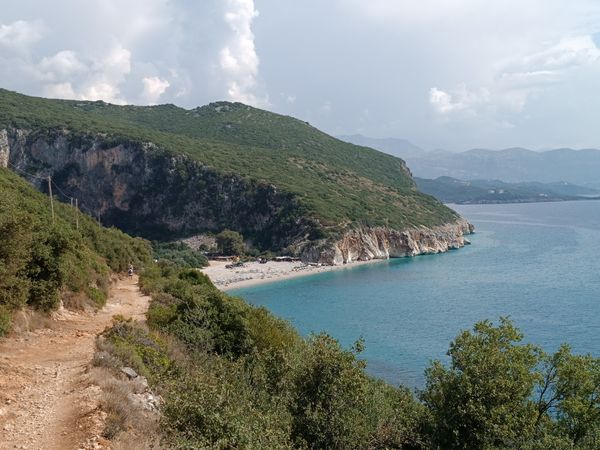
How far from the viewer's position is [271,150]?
14662cm

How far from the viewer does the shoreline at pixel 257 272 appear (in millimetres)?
80375

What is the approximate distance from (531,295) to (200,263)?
183 ft

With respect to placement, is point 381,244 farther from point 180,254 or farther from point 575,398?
point 575,398

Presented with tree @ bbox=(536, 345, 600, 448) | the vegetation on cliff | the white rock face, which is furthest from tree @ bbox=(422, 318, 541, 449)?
the white rock face

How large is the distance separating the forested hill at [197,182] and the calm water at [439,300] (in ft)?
64.1

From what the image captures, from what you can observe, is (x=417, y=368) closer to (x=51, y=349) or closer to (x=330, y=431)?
(x=330, y=431)

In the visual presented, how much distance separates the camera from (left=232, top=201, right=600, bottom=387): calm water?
45094 mm

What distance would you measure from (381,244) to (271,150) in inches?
2083

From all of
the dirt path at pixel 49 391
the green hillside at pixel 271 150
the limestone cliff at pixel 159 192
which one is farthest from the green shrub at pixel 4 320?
the limestone cliff at pixel 159 192

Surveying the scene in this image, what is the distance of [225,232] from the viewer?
108m

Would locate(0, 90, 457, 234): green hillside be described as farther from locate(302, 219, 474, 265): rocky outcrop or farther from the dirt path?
the dirt path

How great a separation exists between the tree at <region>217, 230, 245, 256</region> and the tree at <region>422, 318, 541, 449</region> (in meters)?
88.4

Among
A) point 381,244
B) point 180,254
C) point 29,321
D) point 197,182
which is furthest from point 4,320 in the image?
point 197,182

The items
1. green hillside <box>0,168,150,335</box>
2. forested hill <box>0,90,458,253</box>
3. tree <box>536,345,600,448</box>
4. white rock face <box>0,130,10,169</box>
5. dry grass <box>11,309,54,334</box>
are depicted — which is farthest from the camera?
white rock face <box>0,130,10,169</box>
